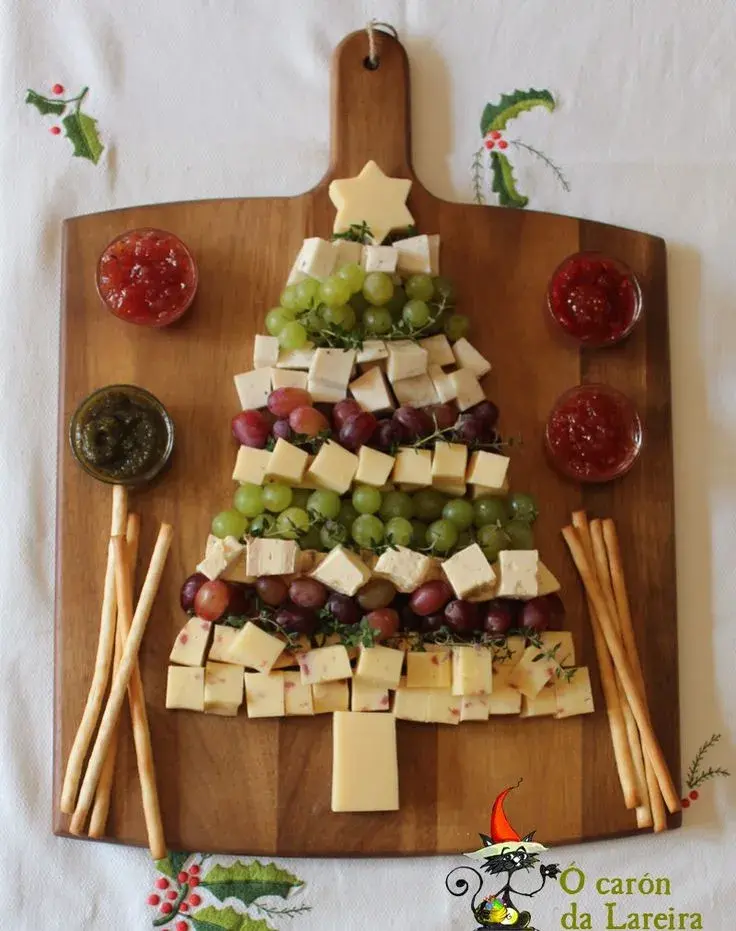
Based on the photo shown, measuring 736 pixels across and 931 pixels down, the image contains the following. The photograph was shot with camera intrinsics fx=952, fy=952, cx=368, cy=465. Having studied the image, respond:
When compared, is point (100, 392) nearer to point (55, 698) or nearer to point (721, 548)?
point (55, 698)

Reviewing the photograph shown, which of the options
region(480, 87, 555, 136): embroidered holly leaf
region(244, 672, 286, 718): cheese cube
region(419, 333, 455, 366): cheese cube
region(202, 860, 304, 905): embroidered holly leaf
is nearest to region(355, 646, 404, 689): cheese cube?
region(244, 672, 286, 718): cheese cube

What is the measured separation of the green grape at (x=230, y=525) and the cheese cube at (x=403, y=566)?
0.21 meters

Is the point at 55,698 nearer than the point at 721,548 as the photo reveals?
Yes

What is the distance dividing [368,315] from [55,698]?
0.76m

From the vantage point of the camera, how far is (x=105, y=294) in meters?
1.47

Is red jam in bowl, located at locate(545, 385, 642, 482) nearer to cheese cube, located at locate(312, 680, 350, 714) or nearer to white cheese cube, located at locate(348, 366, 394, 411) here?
white cheese cube, located at locate(348, 366, 394, 411)

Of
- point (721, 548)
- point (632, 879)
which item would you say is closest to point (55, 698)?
point (632, 879)

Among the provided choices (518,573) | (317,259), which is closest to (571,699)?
(518,573)

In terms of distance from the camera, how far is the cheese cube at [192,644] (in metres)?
1.44

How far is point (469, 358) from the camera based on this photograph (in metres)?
1.51

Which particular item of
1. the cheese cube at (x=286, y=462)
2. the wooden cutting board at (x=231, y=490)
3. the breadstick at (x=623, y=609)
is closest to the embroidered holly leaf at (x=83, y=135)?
the wooden cutting board at (x=231, y=490)

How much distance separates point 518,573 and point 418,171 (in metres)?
0.71

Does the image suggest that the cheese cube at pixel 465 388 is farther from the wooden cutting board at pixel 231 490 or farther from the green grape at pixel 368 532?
the green grape at pixel 368 532

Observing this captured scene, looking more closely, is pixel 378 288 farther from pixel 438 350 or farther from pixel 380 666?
pixel 380 666
